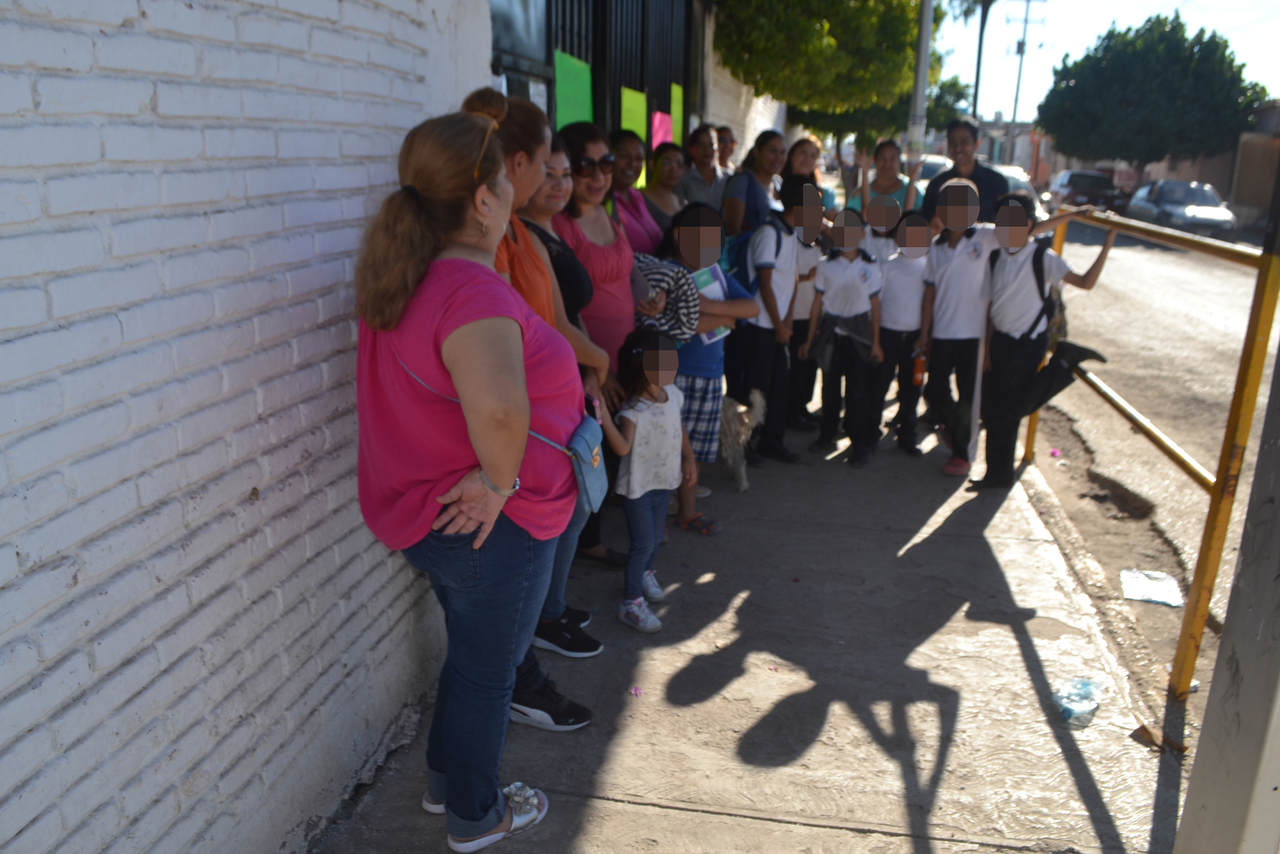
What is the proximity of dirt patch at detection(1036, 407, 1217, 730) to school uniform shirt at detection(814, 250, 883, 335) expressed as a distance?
1.66 metres

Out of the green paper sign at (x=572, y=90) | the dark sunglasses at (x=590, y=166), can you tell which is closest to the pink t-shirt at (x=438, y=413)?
the dark sunglasses at (x=590, y=166)

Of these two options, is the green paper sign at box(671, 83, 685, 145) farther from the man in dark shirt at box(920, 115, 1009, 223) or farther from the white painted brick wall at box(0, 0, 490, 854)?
the white painted brick wall at box(0, 0, 490, 854)

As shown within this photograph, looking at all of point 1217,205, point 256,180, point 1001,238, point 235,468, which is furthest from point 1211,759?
point 1217,205

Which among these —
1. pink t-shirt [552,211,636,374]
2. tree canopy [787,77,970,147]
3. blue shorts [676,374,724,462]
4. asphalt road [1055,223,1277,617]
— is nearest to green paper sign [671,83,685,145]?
asphalt road [1055,223,1277,617]

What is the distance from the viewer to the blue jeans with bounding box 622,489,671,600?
3439 mm

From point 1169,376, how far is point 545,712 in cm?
729

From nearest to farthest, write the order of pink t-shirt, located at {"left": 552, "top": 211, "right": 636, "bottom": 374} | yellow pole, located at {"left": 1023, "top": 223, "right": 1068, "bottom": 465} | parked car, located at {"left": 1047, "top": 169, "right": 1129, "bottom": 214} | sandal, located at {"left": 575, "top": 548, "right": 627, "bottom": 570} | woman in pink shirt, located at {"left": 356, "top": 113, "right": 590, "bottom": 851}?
woman in pink shirt, located at {"left": 356, "top": 113, "right": 590, "bottom": 851}, pink t-shirt, located at {"left": 552, "top": 211, "right": 636, "bottom": 374}, sandal, located at {"left": 575, "top": 548, "right": 627, "bottom": 570}, yellow pole, located at {"left": 1023, "top": 223, "right": 1068, "bottom": 465}, parked car, located at {"left": 1047, "top": 169, "right": 1129, "bottom": 214}

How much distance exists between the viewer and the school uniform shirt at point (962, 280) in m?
A: 4.94

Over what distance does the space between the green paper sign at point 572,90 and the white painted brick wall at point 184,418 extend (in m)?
2.67

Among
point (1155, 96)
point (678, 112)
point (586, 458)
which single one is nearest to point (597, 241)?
point (586, 458)

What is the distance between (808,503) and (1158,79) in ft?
111

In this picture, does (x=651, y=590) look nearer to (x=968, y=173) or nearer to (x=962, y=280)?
(x=962, y=280)

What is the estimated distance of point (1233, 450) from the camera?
2.82m

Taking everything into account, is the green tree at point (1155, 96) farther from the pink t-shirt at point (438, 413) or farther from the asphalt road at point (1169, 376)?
the pink t-shirt at point (438, 413)
